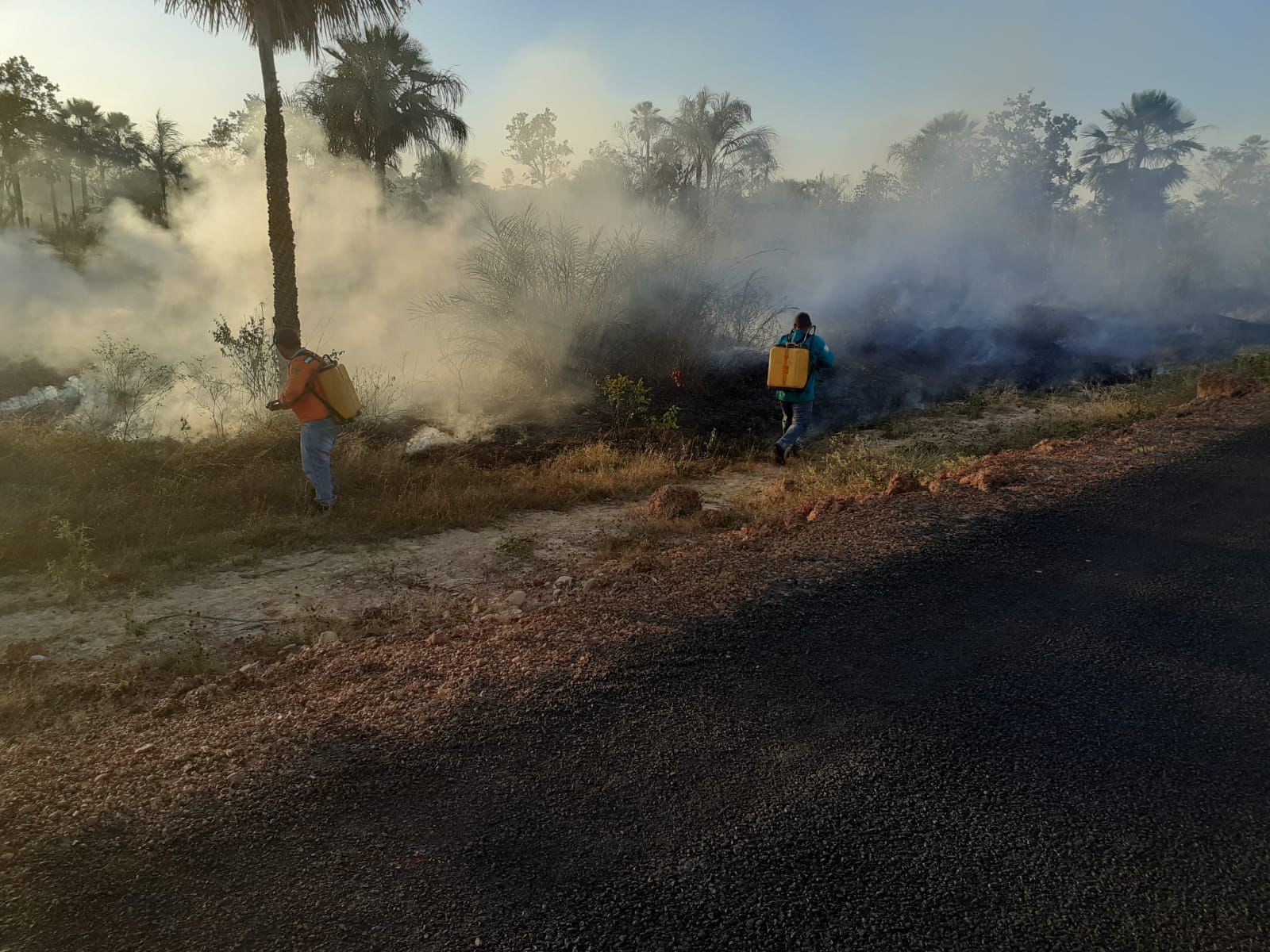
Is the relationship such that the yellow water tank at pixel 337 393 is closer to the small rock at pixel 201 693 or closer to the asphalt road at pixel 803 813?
the small rock at pixel 201 693

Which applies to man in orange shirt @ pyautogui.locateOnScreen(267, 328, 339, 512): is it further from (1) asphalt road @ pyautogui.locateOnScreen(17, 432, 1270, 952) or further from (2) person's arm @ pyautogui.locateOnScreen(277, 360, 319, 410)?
(1) asphalt road @ pyautogui.locateOnScreen(17, 432, 1270, 952)

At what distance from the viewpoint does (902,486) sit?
259 inches

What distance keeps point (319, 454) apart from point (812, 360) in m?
A: 5.17

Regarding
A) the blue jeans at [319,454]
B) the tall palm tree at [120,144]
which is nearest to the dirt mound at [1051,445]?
the blue jeans at [319,454]

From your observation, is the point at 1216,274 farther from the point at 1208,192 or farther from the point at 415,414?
the point at 415,414

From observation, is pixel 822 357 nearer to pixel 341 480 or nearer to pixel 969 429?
pixel 969 429

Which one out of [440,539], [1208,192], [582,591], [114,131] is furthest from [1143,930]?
[1208,192]

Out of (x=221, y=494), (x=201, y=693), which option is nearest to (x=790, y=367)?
(x=221, y=494)

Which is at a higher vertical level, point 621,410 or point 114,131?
point 114,131

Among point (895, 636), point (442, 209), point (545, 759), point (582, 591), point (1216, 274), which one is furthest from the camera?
point (1216, 274)

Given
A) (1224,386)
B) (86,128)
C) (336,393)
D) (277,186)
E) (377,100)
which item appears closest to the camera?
(336,393)

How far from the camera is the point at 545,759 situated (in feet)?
9.11

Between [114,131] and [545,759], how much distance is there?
50.6 meters

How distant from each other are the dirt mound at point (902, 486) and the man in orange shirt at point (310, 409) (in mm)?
4888
